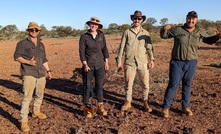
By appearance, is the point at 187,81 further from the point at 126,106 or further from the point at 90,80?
the point at 90,80

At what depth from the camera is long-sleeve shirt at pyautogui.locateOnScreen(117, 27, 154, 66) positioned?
573cm

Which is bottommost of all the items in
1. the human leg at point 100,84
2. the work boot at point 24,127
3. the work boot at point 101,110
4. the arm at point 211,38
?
the work boot at point 24,127

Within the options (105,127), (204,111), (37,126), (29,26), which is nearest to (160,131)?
(105,127)

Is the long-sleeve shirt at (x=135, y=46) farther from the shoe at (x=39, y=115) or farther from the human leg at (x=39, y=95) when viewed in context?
the shoe at (x=39, y=115)

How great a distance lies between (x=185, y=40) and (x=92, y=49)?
5.53ft

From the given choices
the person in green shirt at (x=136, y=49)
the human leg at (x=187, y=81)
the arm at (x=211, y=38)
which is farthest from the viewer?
the person in green shirt at (x=136, y=49)

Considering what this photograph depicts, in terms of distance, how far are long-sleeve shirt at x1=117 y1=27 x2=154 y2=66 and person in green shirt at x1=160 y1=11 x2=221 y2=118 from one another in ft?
1.58

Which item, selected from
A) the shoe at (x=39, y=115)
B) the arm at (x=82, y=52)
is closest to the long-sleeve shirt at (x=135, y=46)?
the arm at (x=82, y=52)

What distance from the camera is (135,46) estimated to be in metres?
5.75

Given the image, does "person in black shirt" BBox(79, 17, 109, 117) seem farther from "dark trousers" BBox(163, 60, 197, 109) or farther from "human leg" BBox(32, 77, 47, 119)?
"dark trousers" BBox(163, 60, 197, 109)

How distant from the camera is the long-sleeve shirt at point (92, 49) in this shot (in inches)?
219

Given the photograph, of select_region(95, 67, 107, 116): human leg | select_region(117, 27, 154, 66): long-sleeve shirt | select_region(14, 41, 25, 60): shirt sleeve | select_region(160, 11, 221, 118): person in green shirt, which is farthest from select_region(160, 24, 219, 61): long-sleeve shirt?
select_region(14, 41, 25, 60): shirt sleeve

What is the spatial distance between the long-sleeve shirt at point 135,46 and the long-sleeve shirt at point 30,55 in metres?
1.49

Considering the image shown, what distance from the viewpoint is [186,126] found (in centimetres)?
516
